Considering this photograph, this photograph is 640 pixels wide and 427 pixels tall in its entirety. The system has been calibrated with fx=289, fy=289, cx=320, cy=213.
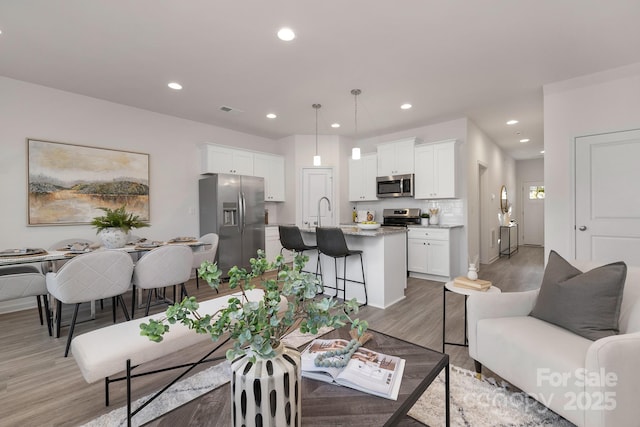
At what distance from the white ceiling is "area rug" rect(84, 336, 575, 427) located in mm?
2747

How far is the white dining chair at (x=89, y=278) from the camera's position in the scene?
235 cm

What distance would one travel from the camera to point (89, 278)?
96.0 inches

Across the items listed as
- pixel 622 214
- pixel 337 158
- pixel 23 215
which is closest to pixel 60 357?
pixel 23 215

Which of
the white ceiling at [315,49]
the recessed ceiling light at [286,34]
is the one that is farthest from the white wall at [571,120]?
the recessed ceiling light at [286,34]

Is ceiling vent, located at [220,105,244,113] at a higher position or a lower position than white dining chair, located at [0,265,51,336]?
higher

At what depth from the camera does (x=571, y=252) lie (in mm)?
3607

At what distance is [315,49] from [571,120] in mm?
3285

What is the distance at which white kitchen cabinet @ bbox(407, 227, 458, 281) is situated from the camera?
4664mm

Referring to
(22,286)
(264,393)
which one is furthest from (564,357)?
(22,286)

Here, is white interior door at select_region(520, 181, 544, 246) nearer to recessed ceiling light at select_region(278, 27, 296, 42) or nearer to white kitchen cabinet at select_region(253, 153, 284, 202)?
white kitchen cabinet at select_region(253, 153, 284, 202)

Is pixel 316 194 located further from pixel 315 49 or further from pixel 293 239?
pixel 315 49

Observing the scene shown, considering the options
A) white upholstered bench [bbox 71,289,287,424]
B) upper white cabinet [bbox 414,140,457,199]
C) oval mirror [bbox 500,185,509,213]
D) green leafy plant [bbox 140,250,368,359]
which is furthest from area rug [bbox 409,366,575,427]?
oval mirror [bbox 500,185,509,213]

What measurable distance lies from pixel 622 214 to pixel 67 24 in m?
5.94

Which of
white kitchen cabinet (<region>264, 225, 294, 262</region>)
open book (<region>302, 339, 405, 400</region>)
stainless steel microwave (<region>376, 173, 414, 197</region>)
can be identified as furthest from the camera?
white kitchen cabinet (<region>264, 225, 294, 262</region>)
